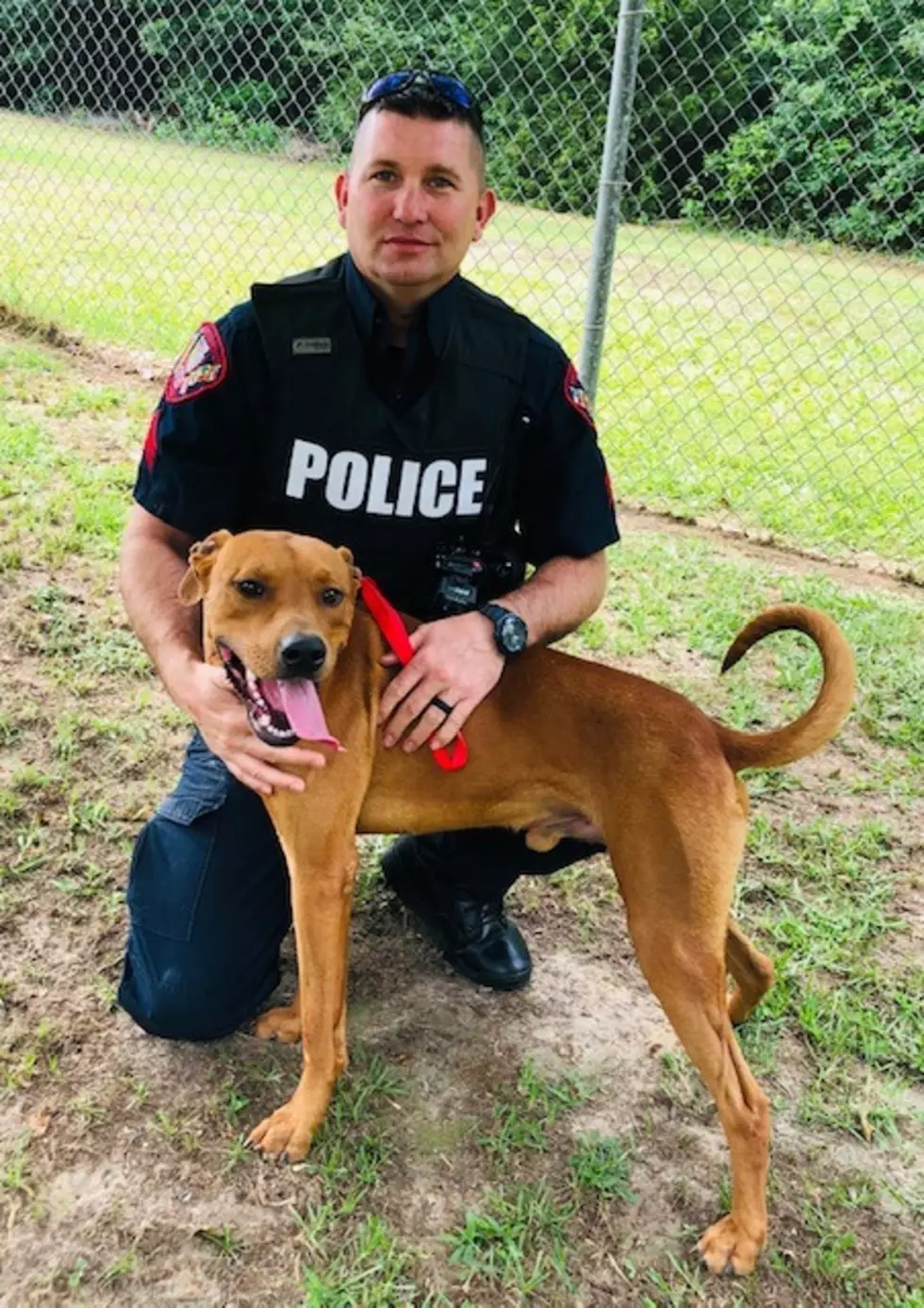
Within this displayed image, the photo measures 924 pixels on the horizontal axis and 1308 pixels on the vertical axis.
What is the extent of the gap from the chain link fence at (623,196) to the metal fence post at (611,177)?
135 cm

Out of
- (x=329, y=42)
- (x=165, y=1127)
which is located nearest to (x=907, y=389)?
(x=329, y=42)

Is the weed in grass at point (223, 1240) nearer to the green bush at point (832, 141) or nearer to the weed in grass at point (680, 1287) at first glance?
→ the weed in grass at point (680, 1287)

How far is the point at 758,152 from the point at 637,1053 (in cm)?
984

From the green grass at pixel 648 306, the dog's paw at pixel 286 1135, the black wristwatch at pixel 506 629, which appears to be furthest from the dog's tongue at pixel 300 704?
the green grass at pixel 648 306

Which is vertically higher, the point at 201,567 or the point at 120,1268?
the point at 201,567

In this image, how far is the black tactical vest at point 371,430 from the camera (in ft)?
8.64

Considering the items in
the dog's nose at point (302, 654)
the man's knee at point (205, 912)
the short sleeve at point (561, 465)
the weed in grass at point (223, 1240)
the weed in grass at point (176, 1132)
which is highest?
the short sleeve at point (561, 465)

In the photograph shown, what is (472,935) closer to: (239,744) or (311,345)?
(239,744)

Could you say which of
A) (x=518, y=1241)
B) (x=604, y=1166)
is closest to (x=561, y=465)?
(x=604, y=1166)

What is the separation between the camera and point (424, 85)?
2527 millimetres

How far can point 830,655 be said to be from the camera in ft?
7.57

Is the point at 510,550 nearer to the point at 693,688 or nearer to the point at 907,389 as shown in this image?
the point at 693,688

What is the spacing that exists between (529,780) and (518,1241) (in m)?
0.95

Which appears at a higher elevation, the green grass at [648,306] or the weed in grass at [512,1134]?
the green grass at [648,306]
